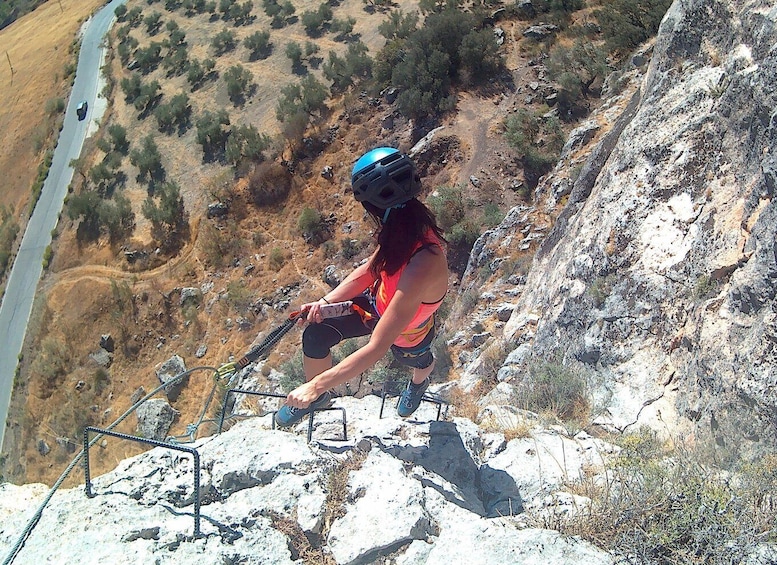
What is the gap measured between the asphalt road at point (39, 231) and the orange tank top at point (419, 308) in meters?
18.2

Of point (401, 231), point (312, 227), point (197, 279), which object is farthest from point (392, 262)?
point (197, 279)

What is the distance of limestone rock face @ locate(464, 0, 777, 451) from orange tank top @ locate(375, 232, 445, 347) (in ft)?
5.35

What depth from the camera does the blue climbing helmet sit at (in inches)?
118

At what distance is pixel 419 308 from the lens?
3324 millimetres

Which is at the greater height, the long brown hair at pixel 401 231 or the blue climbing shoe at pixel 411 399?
the long brown hair at pixel 401 231

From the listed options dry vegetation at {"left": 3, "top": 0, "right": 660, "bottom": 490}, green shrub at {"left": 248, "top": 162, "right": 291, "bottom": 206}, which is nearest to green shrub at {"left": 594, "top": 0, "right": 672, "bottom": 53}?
dry vegetation at {"left": 3, "top": 0, "right": 660, "bottom": 490}

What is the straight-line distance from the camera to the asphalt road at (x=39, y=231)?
19.8m

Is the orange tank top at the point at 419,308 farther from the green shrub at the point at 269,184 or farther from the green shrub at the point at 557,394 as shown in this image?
the green shrub at the point at 269,184

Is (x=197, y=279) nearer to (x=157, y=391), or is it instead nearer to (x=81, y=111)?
(x=157, y=391)

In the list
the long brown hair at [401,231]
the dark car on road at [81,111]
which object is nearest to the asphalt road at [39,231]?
the dark car on road at [81,111]

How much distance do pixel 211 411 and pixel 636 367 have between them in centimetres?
1035

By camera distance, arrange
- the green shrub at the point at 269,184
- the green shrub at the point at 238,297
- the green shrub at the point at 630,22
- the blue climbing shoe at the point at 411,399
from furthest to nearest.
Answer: the green shrub at the point at 269,184
the green shrub at the point at 238,297
the green shrub at the point at 630,22
the blue climbing shoe at the point at 411,399

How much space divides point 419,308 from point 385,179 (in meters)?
0.79

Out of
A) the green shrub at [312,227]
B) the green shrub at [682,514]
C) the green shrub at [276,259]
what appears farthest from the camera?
the green shrub at [312,227]
